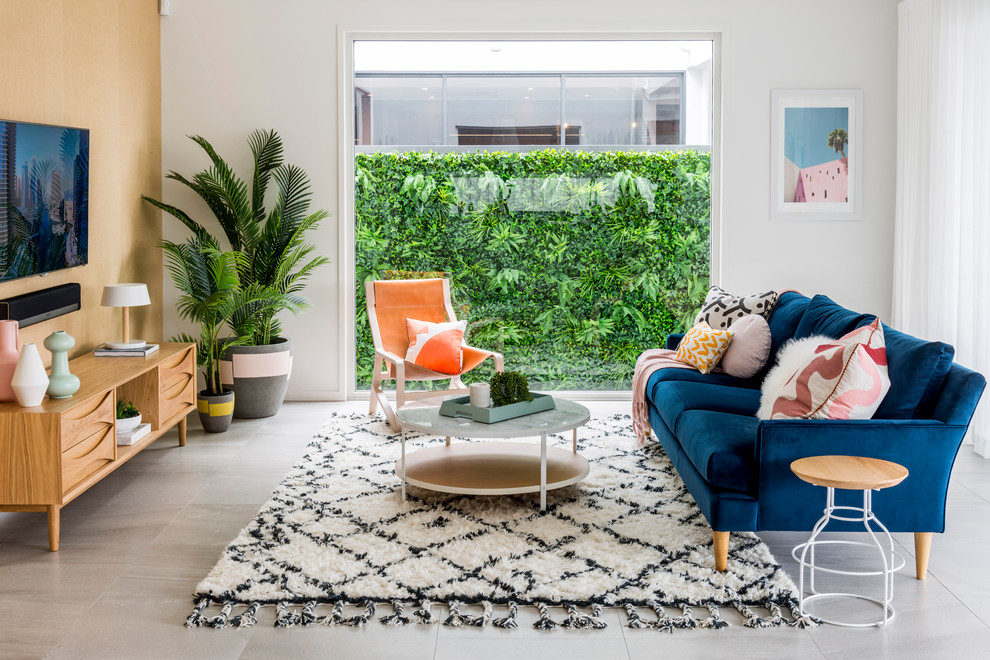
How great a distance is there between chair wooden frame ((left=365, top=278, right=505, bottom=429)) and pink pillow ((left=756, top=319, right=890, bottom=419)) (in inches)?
91.8

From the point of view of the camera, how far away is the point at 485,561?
3338 millimetres

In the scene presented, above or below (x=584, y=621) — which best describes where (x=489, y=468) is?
above

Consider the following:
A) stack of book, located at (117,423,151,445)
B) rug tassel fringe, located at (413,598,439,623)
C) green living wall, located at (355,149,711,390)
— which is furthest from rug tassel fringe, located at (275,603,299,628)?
green living wall, located at (355,149,711,390)

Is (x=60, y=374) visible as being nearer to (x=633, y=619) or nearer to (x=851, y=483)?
(x=633, y=619)

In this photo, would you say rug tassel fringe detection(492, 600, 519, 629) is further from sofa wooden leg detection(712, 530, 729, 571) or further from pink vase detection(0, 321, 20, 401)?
pink vase detection(0, 321, 20, 401)

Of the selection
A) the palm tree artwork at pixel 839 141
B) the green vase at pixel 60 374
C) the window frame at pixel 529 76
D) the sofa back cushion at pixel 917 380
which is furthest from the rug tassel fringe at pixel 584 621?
the palm tree artwork at pixel 839 141

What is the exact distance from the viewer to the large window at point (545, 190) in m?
6.21

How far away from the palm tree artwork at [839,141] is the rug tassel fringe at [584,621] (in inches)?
168

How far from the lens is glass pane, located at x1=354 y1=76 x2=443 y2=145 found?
6.21 m

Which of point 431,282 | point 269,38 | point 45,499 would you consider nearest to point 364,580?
point 45,499

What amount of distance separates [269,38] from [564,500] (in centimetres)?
385

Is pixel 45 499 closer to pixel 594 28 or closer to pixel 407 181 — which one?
pixel 407 181

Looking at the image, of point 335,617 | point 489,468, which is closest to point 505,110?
point 489,468

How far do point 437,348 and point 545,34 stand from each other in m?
2.27
